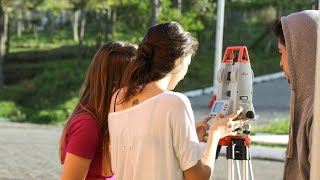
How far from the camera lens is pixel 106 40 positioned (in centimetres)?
2822

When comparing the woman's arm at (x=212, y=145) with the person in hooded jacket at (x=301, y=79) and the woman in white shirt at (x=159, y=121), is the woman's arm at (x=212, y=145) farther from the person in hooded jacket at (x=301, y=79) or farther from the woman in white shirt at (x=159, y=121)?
Answer: the person in hooded jacket at (x=301, y=79)

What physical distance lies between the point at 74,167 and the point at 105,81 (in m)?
0.43

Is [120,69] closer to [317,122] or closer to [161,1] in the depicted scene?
[317,122]

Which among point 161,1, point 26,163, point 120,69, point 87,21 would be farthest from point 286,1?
point 120,69

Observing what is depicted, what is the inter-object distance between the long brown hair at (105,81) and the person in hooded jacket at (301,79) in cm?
83

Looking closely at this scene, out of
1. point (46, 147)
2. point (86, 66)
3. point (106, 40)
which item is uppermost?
point (46, 147)

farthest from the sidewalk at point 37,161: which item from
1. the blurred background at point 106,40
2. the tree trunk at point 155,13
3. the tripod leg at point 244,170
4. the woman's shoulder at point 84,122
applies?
the woman's shoulder at point 84,122

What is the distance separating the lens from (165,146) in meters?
2.82

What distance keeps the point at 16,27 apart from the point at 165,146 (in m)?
44.6

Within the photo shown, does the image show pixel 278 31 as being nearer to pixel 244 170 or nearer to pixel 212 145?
pixel 212 145

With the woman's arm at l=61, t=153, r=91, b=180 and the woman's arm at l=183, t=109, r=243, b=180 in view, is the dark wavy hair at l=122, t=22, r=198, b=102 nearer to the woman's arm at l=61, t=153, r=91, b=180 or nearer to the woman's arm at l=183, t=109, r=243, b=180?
the woman's arm at l=183, t=109, r=243, b=180

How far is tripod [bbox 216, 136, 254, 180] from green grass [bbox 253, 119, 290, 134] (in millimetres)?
10451

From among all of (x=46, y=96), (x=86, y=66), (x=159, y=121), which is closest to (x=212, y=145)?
(x=159, y=121)

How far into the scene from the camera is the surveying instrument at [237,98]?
3.24 metres
